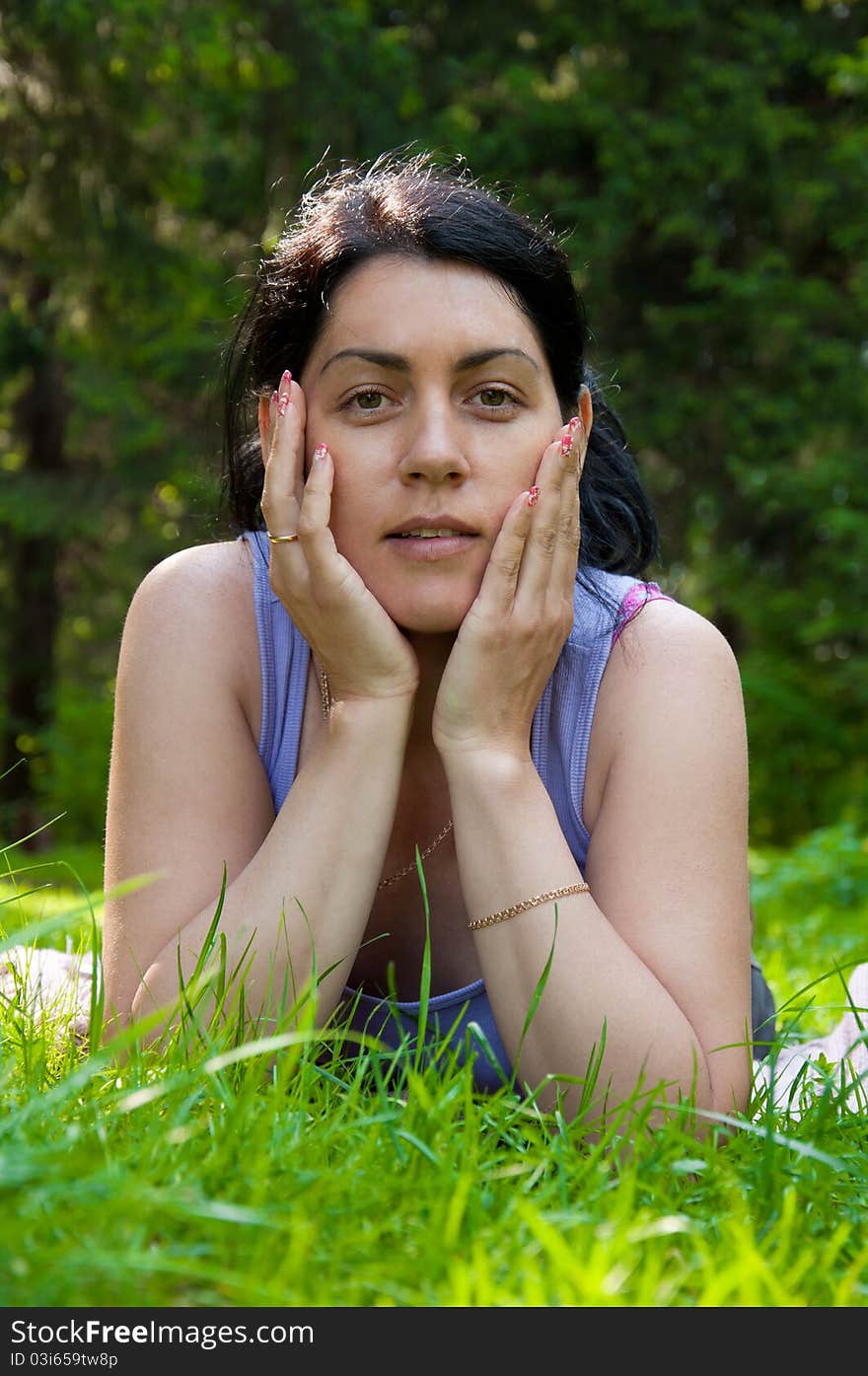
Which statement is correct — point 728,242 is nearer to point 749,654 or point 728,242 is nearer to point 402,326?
point 749,654

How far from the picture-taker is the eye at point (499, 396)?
2.40 meters

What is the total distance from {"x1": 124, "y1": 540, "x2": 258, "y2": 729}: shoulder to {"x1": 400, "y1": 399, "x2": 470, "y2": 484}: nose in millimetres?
491

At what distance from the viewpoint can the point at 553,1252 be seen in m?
1.21

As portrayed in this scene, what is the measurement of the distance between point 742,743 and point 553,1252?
1302 millimetres

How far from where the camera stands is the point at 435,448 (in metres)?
2.28

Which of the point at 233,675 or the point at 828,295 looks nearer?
the point at 233,675

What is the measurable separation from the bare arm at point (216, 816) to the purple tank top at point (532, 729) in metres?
0.06

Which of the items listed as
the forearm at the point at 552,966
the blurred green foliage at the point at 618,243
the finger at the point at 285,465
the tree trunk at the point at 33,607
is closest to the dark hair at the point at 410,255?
the finger at the point at 285,465

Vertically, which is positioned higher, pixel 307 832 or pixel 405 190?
pixel 405 190

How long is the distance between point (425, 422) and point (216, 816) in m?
0.77

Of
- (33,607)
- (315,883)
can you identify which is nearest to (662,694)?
(315,883)

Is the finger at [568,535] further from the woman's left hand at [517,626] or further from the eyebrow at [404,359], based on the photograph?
the eyebrow at [404,359]
